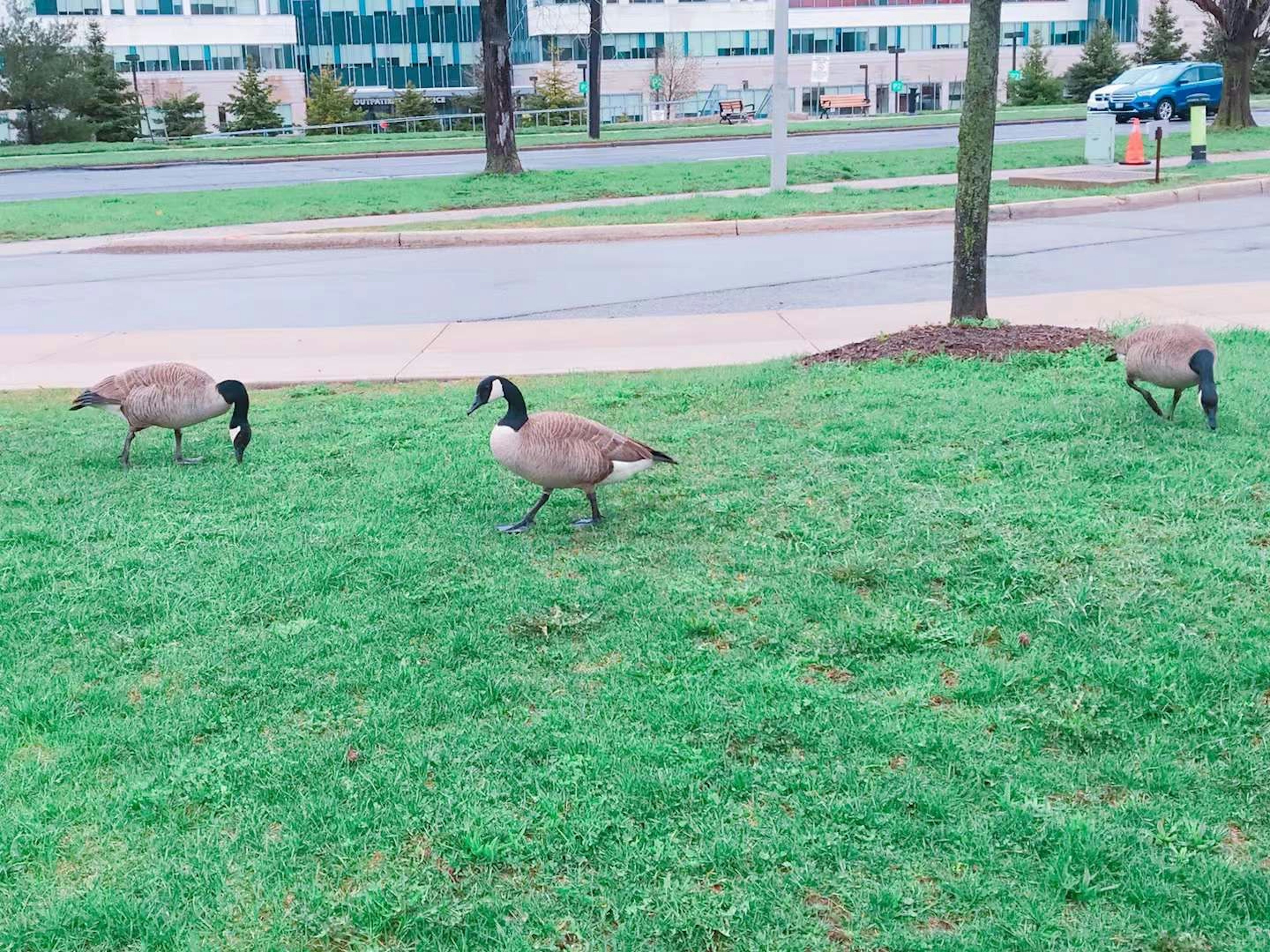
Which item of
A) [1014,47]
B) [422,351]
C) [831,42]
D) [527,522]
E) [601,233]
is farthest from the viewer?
[831,42]

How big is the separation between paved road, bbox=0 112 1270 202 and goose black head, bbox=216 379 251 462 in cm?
2089

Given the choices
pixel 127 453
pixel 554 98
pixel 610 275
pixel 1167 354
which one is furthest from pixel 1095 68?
pixel 127 453

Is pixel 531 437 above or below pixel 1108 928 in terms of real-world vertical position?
above

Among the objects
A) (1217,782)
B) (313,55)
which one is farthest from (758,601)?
(313,55)

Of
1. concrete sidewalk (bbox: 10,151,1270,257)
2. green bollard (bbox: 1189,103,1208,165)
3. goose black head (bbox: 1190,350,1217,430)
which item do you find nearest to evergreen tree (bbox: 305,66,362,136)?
concrete sidewalk (bbox: 10,151,1270,257)

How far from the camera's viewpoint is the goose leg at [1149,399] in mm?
6691

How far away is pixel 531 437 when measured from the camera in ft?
18.1

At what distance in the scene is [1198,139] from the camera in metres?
23.9

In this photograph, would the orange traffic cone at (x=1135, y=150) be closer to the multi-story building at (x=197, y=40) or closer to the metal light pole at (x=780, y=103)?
the metal light pole at (x=780, y=103)

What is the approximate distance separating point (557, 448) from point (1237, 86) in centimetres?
3126

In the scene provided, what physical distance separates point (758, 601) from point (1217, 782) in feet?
5.92

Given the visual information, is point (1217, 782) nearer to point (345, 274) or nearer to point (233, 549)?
point (233, 549)

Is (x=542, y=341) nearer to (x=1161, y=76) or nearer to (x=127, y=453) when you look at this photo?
(x=127, y=453)

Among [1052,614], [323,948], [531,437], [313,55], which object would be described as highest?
[313,55]
